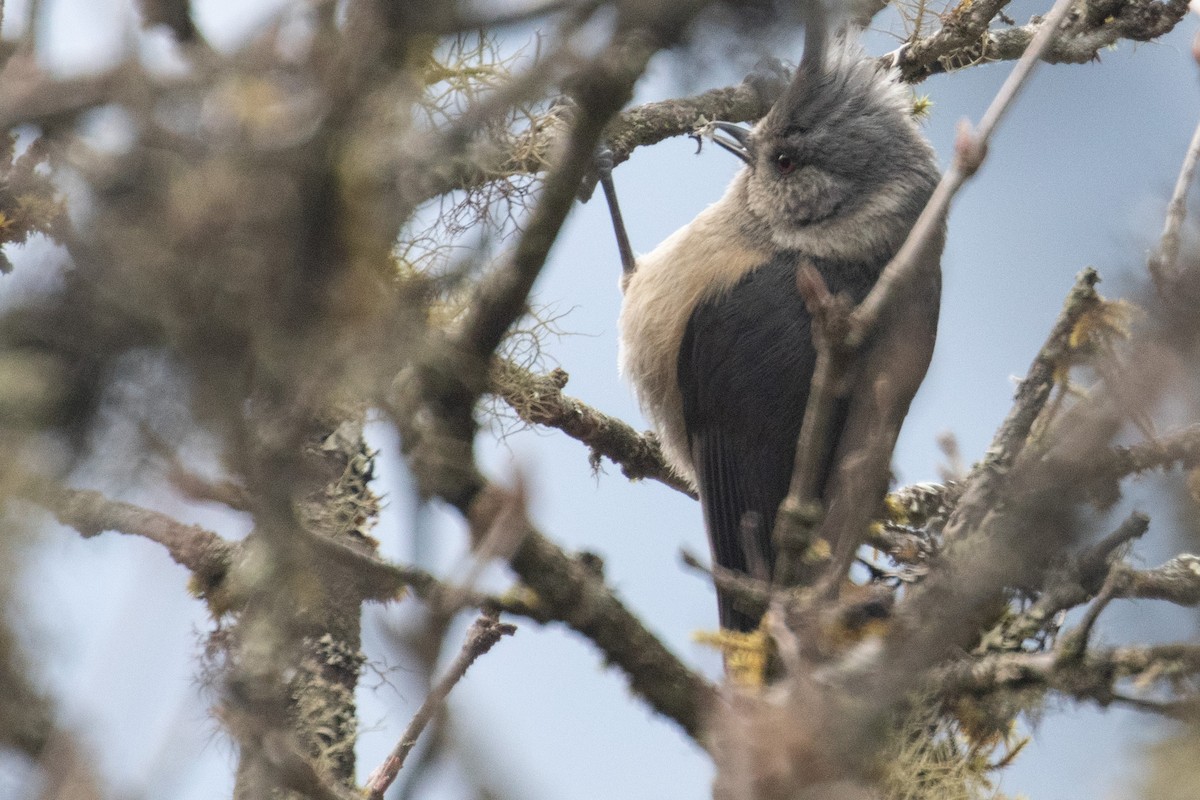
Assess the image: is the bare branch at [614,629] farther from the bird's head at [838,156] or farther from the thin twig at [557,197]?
the bird's head at [838,156]

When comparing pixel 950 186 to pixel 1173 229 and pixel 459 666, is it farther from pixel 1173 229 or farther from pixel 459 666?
pixel 459 666

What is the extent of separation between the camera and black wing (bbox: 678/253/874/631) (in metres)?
3.67

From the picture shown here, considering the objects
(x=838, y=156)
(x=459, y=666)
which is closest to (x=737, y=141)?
(x=838, y=156)

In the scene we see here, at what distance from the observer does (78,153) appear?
1.14 m

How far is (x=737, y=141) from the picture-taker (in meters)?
4.15

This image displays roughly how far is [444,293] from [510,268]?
0.28 feet

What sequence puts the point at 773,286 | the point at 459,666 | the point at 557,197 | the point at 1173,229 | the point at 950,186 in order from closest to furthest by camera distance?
the point at 557,197
the point at 1173,229
the point at 950,186
the point at 459,666
the point at 773,286

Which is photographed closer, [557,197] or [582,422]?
[557,197]

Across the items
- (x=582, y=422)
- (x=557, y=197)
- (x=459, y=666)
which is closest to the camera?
(x=557, y=197)

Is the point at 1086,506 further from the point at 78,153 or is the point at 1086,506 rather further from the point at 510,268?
the point at 78,153

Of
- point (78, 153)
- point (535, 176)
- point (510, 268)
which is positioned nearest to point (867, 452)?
point (510, 268)

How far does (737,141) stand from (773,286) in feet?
2.04

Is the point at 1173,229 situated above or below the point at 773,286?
below

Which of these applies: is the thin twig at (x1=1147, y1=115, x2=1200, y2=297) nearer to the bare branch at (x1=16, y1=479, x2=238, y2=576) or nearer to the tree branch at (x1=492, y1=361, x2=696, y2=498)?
the bare branch at (x1=16, y1=479, x2=238, y2=576)
